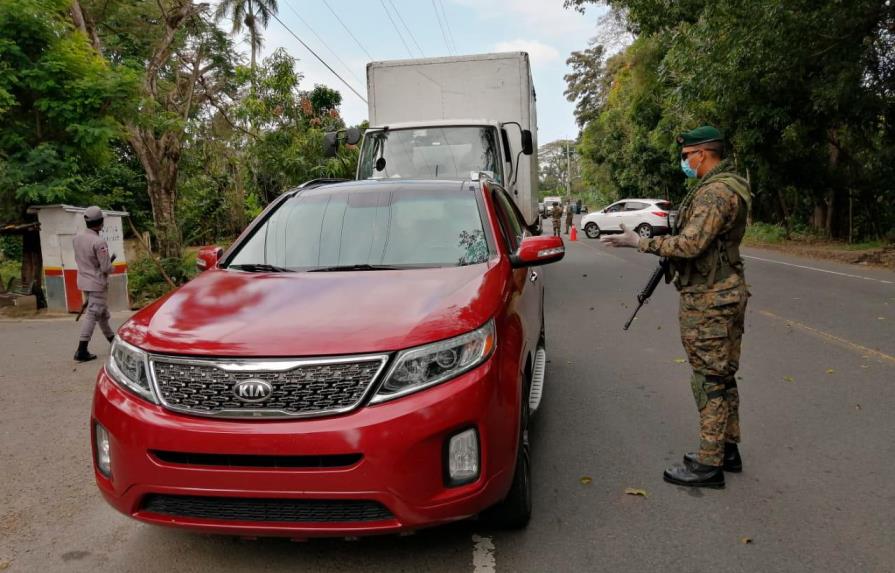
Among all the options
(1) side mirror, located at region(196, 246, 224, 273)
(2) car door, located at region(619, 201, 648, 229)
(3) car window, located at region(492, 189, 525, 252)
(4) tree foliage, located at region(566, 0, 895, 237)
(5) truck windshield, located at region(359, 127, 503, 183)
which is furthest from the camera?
(2) car door, located at region(619, 201, 648, 229)

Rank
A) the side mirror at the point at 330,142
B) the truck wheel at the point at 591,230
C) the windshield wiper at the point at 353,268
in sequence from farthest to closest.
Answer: the truck wheel at the point at 591,230 < the side mirror at the point at 330,142 < the windshield wiper at the point at 353,268

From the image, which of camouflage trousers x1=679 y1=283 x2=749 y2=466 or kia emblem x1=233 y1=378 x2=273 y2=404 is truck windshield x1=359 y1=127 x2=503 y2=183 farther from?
kia emblem x1=233 y1=378 x2=273 y2=404

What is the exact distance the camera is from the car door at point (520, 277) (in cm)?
396

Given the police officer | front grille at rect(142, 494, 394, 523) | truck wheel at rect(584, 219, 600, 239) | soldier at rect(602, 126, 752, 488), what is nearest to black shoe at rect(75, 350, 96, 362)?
the police officer

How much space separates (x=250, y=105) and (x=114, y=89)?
25.1 ft

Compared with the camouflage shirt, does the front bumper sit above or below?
below

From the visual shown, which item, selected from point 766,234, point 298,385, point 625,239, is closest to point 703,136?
point 625,239

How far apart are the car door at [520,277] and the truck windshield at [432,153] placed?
3.94 m

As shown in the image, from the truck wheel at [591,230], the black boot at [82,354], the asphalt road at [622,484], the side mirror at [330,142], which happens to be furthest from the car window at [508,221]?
the truck wheel at [591,230]

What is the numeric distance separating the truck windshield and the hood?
6.05m

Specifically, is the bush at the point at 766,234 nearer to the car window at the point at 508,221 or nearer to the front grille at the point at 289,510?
the car window at the point at 508,221

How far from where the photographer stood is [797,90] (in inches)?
706

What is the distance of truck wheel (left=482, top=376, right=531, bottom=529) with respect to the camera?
3.28 m

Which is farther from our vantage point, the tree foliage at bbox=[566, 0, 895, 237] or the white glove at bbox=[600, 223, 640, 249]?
the tree foliage at bbox=[566, 0, 895, 237]
